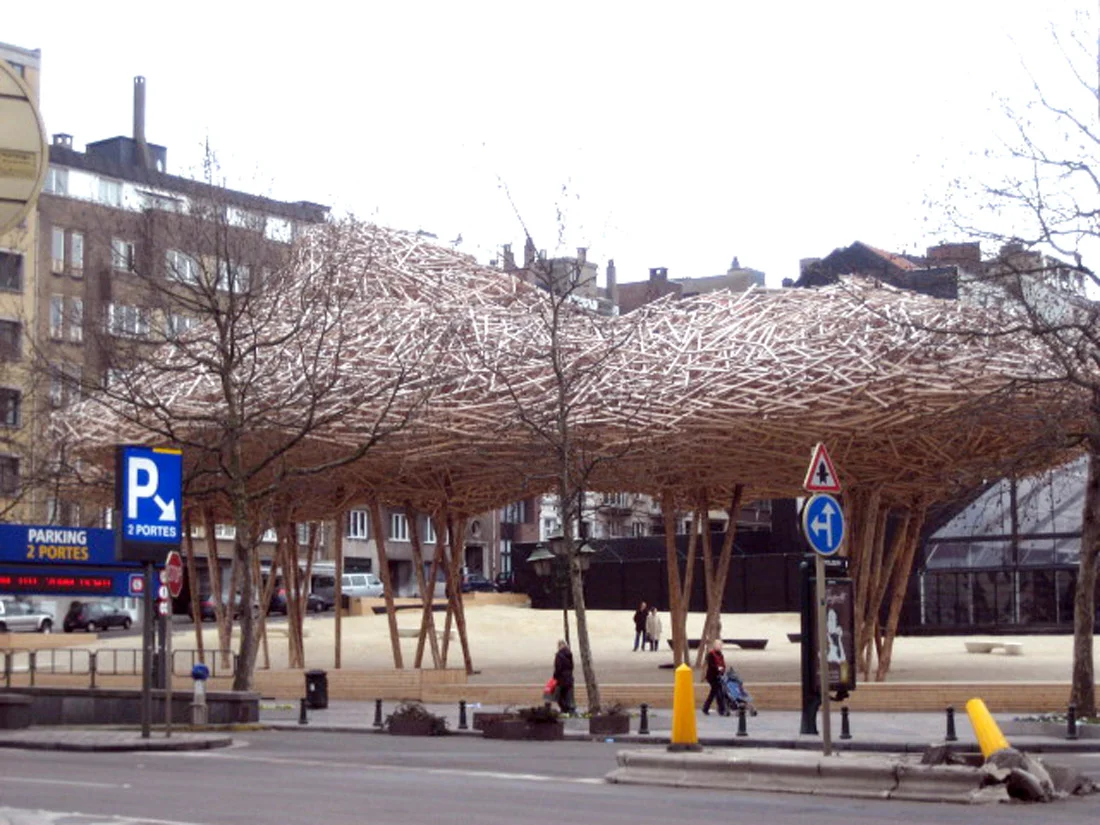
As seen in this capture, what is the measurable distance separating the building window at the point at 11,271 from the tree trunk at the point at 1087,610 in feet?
149

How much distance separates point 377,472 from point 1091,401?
18.9 meters

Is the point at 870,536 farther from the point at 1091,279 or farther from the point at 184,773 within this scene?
the point at 184,773

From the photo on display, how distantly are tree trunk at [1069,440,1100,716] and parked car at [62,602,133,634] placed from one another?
50447mm

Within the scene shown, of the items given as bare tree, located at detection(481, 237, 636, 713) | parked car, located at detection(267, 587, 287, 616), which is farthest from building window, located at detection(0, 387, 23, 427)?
bare tree, located at detection(481, 237, 636, 713)

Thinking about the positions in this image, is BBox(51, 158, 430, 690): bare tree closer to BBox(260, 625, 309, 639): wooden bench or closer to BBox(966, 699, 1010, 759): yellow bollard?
BBox(260, 625, 309, 639): wooden bench

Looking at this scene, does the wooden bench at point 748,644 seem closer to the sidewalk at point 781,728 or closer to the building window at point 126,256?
the sidewalk at point 781,728

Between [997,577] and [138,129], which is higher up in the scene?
[138,129]

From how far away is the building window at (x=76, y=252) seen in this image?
73500mm

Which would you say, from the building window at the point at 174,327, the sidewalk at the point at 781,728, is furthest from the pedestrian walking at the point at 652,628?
the sidewalk at the point at 781,728

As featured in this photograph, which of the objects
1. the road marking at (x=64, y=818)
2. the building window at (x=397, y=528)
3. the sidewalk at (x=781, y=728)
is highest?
the building window at (x=397, y=528)

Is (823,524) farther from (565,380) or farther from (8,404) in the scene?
(8,404)

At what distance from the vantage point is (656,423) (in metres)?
34.9

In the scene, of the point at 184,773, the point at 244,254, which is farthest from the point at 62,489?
the point at 184,773

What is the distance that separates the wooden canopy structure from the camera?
1310 inches
